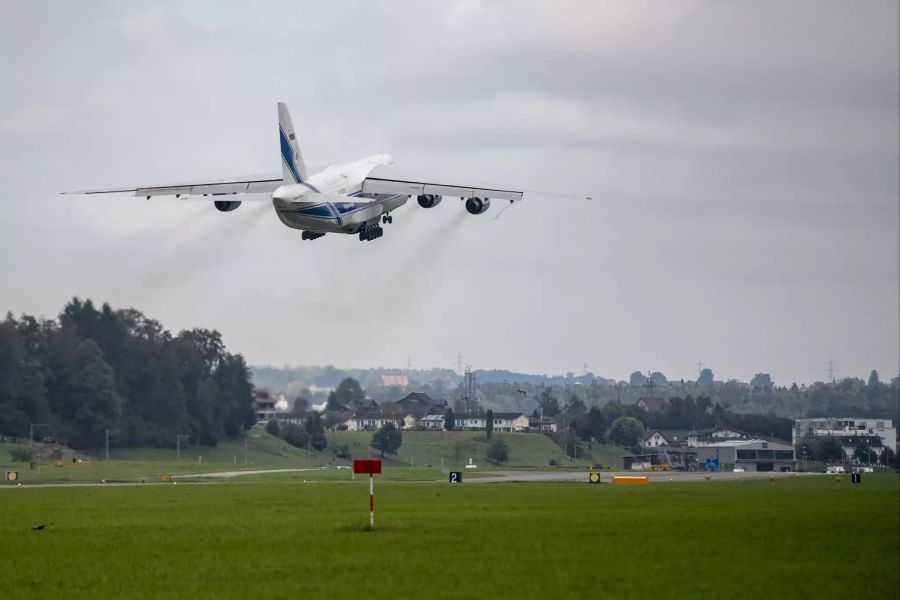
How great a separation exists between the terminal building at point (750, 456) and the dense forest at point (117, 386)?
184ft

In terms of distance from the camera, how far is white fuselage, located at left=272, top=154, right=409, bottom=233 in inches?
3118

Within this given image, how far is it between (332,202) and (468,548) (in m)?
44.7

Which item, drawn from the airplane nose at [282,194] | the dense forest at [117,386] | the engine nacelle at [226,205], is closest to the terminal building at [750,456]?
the dense forest at [117,386]

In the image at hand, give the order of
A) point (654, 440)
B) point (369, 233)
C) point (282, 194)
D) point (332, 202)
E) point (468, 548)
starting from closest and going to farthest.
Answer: point (468, 548) < point (282, 194) < point (332, 202) < point (369, 233) < point (654, 440)

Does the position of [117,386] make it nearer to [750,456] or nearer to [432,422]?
[432,422]

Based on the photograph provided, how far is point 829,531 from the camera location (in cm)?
4172

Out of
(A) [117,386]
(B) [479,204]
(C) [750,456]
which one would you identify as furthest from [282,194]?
(C) [750,456]

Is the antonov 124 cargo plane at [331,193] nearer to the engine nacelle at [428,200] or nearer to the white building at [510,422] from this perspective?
the engine nacelle at [428,200]

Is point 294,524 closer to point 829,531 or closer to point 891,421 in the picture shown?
point 829,531

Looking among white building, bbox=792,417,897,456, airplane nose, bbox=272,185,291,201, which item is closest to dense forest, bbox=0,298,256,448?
white building, bbox=792,417,897,456

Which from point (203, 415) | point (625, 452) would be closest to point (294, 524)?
point (203, 415)

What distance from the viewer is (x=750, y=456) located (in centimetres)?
17288

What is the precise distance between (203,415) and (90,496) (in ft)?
281

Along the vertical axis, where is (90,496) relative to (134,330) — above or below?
below
